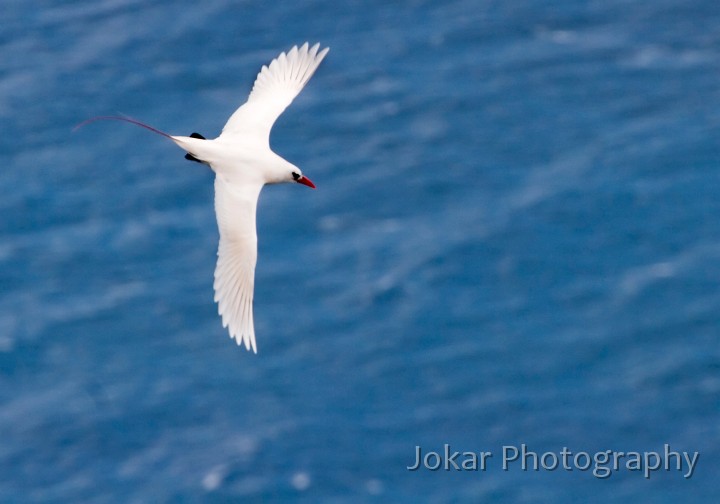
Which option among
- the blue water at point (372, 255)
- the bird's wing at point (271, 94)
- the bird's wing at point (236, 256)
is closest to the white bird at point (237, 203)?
the bird's wing at point (236, 256)

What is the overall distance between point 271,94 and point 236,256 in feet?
8.71

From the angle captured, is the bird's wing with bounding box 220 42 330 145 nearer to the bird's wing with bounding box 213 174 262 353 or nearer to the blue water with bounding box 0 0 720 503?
the bird's wing with bounding box 213 174 262 353

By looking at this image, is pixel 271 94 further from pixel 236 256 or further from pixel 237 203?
pixel 236 256

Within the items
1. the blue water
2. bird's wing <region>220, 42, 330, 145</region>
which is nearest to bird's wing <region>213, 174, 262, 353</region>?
bird's wing <region>220, 42, 330, 145</region>

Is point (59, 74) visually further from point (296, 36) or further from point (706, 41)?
point (706, 41)

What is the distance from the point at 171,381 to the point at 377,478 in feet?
12.0

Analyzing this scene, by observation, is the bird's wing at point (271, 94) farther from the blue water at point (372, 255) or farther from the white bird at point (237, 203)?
the blue water at point (372, 255)

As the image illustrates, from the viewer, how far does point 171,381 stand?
22328mm

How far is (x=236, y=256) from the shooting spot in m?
16.4

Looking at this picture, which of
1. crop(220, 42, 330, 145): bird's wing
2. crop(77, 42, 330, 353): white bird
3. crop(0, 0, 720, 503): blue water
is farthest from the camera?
crop(0, 0, 720, 503): blue water

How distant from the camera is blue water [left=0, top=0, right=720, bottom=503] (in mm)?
21234

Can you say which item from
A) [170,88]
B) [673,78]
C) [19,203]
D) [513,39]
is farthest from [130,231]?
[673,78]

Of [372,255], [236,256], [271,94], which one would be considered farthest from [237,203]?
[372,255]

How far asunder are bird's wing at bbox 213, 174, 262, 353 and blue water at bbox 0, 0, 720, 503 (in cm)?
519
